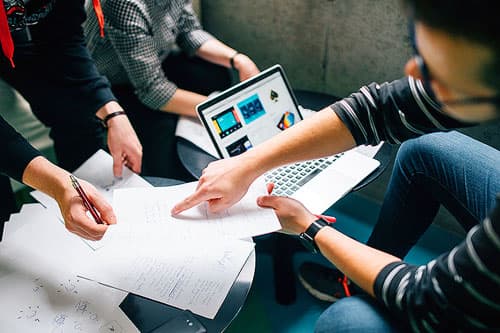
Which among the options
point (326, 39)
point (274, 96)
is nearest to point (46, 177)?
point (274, 96)

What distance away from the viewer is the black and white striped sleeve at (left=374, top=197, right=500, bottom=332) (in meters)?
0.60

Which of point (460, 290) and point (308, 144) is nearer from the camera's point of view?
point (460, 290)

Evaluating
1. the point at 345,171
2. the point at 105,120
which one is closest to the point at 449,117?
the point at 345,171

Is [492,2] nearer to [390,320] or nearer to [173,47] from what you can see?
[390,320]

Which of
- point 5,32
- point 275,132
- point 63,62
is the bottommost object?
point 275,132

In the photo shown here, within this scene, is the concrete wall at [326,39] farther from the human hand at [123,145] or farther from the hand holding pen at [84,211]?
the hand holding pen at [84,211]

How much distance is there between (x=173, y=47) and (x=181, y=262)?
1.15 m

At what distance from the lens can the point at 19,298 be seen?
2.78 feet

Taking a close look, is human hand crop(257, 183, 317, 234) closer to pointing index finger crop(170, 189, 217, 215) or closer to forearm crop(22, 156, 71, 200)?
pointing index finger crop(170, 189, 217, 215)

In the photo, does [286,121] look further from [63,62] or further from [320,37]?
[63,62]

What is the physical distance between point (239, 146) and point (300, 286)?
1.83 ft

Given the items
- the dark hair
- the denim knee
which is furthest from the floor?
the dark hair

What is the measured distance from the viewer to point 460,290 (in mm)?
621

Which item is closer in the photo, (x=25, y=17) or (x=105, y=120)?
(x=25, y=17)
